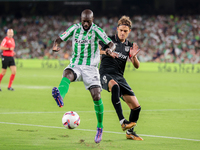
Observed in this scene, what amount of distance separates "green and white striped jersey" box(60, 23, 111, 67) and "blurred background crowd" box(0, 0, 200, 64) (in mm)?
24586

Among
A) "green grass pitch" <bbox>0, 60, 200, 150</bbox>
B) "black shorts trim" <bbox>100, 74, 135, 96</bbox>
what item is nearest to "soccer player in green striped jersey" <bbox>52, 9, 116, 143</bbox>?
"black shorts trim" <bbox>100, 74, 135, 96</bbox>

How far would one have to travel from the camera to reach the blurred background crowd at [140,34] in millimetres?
33188

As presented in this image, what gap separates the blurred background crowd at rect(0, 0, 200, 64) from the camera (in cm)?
3319

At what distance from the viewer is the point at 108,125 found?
793 centimetres

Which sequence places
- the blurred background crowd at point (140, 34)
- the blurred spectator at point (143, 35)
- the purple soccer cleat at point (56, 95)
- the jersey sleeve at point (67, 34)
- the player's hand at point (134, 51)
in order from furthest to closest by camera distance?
the blurred background crowd at point (140, 34), the blurred spectator at point (143, 35), the player's hand at point (134, 51), the jersey sleeve at point (67, 34), the purple soccer cleat at point (56, 95)

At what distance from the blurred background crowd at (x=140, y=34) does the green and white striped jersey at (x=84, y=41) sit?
80.7 feet

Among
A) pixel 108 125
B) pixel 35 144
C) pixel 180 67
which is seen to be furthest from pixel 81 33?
pixel 180 67

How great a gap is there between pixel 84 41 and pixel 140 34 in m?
31.7

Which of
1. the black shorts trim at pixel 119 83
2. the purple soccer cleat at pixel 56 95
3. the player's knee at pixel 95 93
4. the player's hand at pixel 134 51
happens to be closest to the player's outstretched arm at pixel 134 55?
the player's hand at pixel 134 51

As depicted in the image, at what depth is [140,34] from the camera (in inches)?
1475

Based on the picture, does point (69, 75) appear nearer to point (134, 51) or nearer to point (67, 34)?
point (67, 34)

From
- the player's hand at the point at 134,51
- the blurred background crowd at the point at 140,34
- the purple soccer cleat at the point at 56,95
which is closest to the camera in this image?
the purple soccer cleat at the point at 56,95

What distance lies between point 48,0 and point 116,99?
3512 cm

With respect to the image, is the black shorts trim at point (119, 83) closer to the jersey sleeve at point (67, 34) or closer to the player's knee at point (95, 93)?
the player's knee at point (95, 93)
